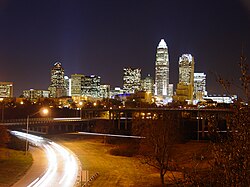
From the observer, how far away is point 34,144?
5606cm

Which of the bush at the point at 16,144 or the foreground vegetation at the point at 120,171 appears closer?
the foreground vegetation at the point at 120,171

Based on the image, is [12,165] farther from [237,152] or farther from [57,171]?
[237,152]

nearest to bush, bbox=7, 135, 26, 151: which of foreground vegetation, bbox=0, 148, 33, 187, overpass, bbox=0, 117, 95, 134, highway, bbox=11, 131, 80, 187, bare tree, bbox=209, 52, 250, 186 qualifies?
highway, bbox=11, 131, 80, 187

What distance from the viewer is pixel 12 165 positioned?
37.0m

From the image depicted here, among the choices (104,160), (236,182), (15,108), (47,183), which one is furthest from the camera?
(15,108)

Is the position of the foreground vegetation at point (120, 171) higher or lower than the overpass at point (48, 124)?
lower

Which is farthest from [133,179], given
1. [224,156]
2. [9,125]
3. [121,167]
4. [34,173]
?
[9,125]

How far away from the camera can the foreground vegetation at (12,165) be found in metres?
30.5

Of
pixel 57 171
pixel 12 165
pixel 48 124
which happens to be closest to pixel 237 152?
pixel 57 171

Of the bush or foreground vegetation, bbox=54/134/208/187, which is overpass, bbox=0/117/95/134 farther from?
foreground vegetation, bbox=54/134/208/187

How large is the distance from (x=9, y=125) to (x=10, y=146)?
56.1 feet

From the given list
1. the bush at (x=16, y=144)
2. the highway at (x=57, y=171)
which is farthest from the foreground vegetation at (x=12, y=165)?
the bush at (x=16, y=144)

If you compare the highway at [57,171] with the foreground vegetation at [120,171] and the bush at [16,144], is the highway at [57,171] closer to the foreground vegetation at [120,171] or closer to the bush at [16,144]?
the foreground vegetation at [120,171]

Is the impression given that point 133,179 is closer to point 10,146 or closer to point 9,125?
point 10,146
